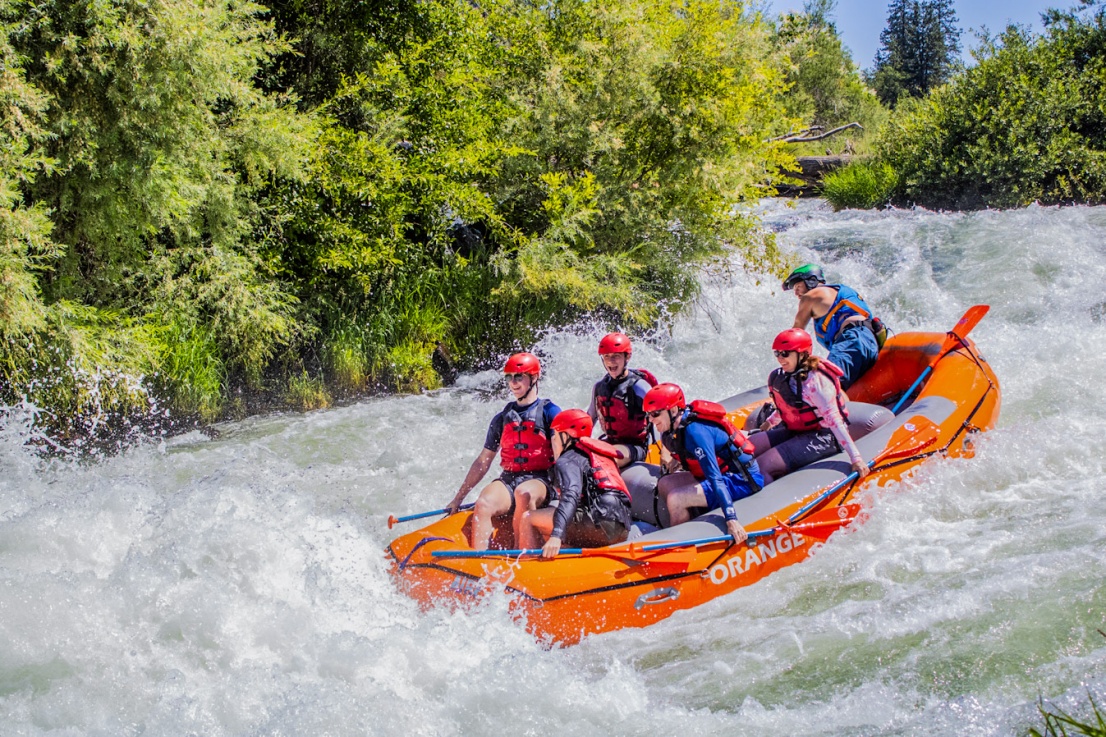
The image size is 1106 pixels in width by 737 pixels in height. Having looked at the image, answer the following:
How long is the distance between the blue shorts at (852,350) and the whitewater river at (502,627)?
3.63ft

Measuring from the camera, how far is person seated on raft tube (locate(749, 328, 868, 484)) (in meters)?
5.62

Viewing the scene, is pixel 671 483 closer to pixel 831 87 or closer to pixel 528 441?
pixel 528 441

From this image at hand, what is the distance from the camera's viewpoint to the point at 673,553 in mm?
4891

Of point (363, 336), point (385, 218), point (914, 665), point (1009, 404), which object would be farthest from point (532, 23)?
point (914, 665)

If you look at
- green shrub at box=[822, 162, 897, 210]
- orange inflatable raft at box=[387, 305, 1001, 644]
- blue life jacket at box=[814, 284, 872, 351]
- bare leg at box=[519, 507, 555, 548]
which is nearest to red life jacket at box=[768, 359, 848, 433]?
orange inflatable raft at box=[387, 305, 1001, 644]

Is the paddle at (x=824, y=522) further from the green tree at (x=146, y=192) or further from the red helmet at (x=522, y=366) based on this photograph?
the green tree at (x=146, y=192)

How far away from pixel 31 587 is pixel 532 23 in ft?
27.9

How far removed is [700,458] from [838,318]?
2.54 m

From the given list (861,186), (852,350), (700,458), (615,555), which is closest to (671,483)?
(700,458)

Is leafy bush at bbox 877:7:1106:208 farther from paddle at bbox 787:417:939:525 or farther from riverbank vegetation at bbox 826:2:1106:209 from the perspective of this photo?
paddle at bbox 787:417:939:525

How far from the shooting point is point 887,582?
4.99 metres

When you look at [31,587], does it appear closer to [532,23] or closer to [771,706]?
[771,706]

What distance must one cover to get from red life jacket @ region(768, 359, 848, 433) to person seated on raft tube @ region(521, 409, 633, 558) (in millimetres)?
1336

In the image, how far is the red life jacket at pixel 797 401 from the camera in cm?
576
